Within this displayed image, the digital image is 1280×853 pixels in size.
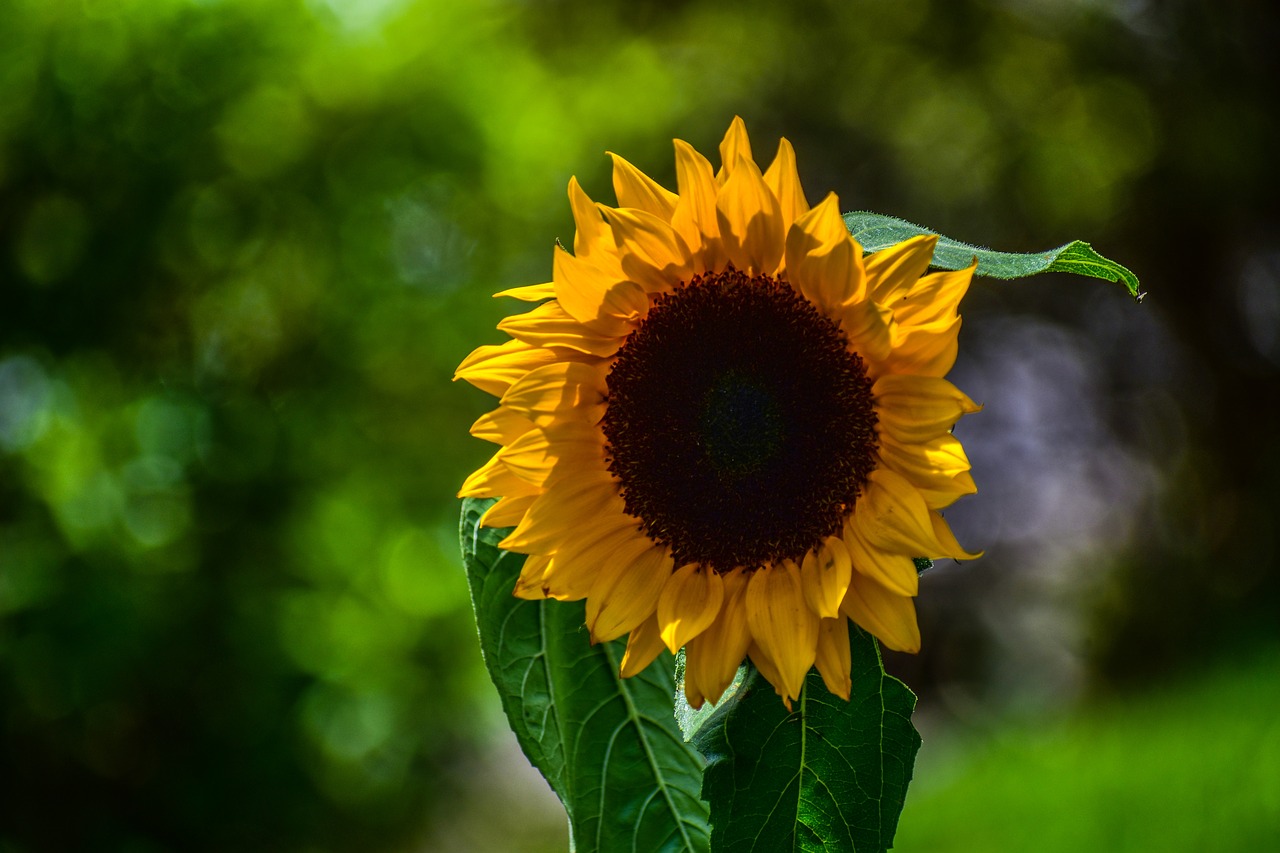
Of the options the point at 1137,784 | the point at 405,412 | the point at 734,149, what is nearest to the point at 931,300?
the point at 734,149

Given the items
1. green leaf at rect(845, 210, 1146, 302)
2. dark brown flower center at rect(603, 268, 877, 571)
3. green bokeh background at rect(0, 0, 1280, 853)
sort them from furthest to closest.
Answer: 1. green bokeh background at rect(0, 0, 1280, 853)
2. dark brown flower center at rect(603, 268, 877, 571)
3. green leaf at rect(845, 210, 1146, 302)

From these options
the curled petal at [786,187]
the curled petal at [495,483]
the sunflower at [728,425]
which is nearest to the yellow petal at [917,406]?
the sunflower at [728,425]

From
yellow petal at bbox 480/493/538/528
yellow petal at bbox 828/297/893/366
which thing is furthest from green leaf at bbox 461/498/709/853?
yellow petal at bbox 828/297/893/366

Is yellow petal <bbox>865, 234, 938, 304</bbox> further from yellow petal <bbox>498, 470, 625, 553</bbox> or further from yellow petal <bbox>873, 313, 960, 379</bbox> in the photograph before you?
yellow petal <bbox>498, 470, 625, 553</bbox>

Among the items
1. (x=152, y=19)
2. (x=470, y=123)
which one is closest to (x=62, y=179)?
(x=152, y=19)

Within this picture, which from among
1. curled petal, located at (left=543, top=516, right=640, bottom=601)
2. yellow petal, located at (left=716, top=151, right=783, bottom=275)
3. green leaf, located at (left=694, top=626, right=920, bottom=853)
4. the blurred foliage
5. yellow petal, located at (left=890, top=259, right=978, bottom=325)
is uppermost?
the blurred foliage

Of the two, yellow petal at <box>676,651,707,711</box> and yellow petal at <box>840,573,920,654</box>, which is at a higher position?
yellow petal at <box>840,573,920,654</box>

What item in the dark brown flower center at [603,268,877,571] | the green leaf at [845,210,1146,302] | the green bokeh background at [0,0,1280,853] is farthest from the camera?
the green bokeh background at [0,0,1280,853]
